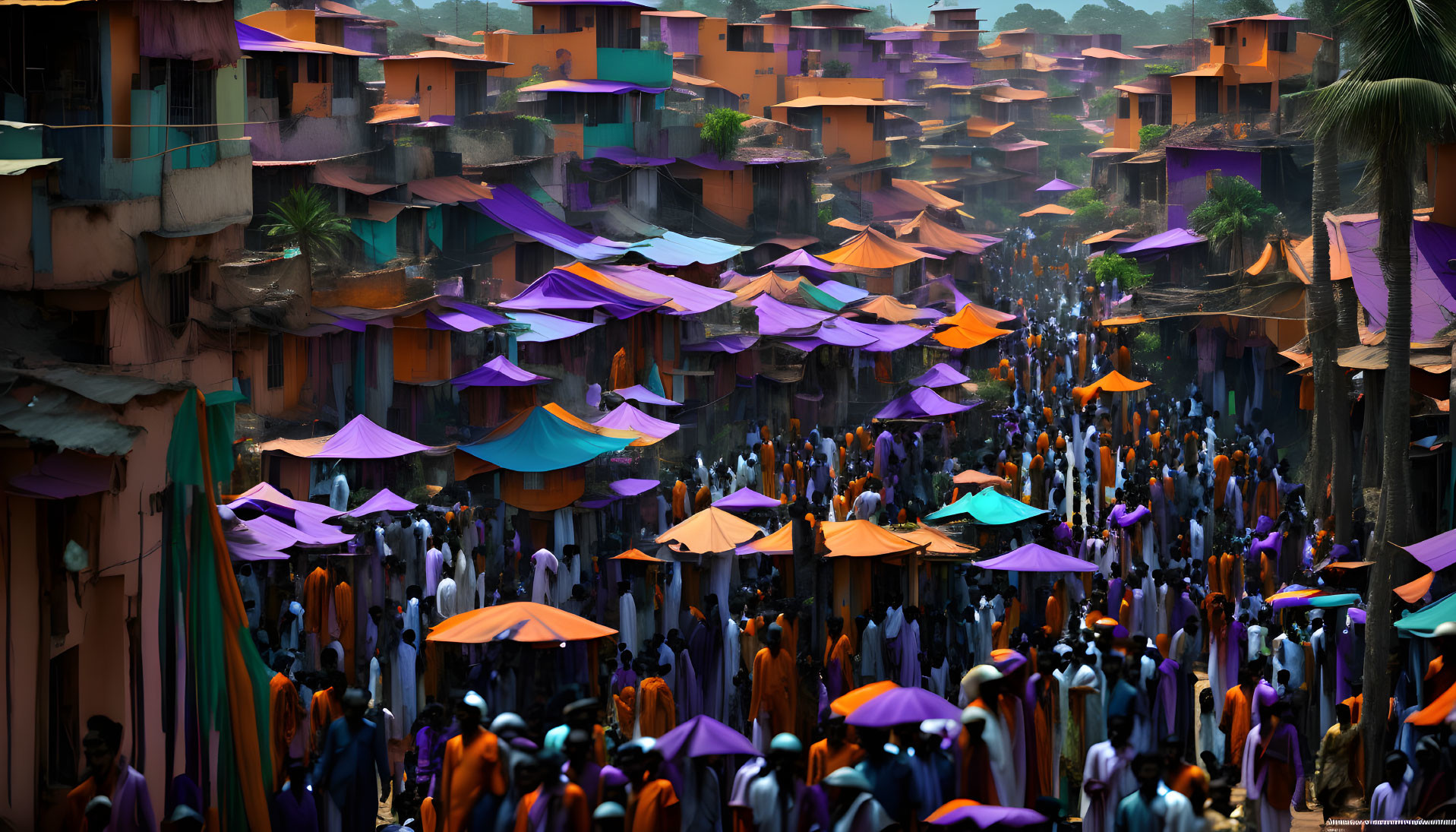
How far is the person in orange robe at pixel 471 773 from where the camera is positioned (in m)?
9.06

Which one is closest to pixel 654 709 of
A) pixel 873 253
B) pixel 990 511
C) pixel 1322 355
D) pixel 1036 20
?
pixel 990 511

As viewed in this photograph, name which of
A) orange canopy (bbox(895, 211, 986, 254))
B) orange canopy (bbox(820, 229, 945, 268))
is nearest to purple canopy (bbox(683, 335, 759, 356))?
orange canopy (bbox(820, 229, 945, 268))

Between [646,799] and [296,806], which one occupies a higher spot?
[646,799]

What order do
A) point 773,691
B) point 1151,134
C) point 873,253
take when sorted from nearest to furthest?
1. point 773,691
2. point 873,253
3. point 1151,134

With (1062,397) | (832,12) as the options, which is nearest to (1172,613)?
(1062,397)

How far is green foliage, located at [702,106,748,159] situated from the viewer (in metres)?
40.1

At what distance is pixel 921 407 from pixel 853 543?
848 centimetres

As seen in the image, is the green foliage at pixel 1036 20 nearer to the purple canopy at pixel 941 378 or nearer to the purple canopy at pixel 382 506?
the purple canopy at pixel 941 378

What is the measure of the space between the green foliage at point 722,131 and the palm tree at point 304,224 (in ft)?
60.6

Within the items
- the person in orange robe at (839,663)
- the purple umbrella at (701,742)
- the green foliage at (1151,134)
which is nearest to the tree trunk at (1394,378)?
the person in orange robe at (839,663)

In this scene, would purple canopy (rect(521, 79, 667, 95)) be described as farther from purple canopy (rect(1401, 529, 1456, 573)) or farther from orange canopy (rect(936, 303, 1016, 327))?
purple canopy (rect(1401, 529, 1456, 573))

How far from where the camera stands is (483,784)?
909 centimetres

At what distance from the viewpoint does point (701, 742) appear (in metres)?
9.30

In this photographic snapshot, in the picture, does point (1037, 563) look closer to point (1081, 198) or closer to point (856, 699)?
point (856, 699)
